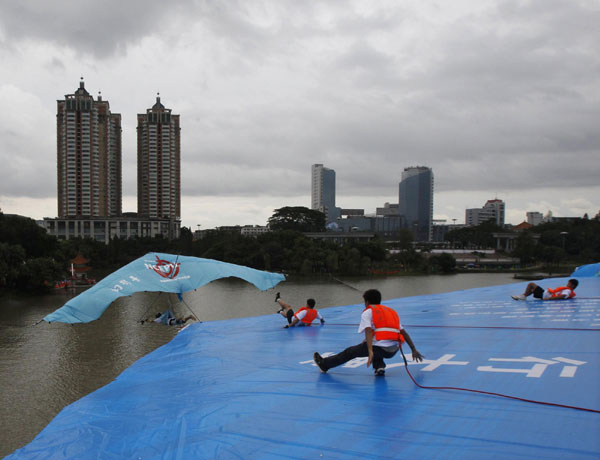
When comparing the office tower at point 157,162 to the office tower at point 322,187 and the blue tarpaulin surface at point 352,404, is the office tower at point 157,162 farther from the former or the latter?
the office tower at point 322,187

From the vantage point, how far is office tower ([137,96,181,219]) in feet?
222

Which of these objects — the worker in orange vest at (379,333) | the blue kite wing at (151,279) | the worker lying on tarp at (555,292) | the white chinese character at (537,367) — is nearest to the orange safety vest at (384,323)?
the worker in orange vest at (379,333)

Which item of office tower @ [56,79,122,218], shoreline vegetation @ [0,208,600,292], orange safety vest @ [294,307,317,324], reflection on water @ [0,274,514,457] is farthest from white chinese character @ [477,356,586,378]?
office tower @ [56,79,122,218]

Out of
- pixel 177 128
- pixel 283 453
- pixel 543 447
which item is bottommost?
pixel 283 453

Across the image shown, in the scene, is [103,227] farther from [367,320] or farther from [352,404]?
[352,404]

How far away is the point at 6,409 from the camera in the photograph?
8.52m

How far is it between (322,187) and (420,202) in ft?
127

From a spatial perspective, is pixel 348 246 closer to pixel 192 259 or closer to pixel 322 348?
pixel 192 259

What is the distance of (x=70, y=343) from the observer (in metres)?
14.1

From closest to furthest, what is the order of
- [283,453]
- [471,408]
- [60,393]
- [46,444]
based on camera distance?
1. [283,453]
2. [471,408]
3. [46,444]
4. [60,393]

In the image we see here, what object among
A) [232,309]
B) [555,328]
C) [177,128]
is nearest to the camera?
[555,328]

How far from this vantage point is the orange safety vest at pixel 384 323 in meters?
4.09

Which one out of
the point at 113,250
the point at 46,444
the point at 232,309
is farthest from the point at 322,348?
the point at 113,250

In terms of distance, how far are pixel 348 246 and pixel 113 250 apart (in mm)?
23395
